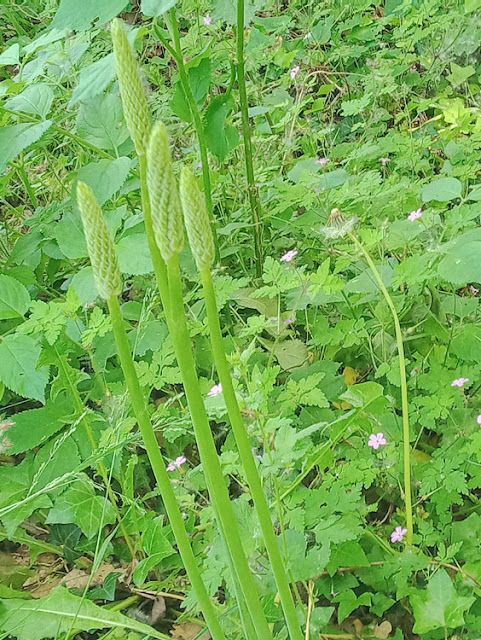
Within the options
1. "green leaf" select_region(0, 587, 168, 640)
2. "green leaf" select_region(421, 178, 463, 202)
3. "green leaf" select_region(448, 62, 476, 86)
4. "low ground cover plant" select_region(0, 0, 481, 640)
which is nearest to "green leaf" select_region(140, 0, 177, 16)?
"low ground cover plant" select_region(0, 0, 481, 640)

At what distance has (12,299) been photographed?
132cm

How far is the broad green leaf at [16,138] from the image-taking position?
135cm

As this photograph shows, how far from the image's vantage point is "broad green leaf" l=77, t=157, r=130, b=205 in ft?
4.38

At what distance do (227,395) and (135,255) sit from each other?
74 cm

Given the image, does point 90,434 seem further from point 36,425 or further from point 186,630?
point 186,630

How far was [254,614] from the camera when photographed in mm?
711

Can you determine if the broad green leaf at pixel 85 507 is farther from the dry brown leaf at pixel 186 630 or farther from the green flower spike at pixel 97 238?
the green flower spike at pixel 97 238

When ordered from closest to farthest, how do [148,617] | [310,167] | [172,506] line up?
[172,506], [148,617], [310,167]

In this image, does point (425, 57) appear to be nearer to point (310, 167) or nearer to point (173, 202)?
point (310, 167)

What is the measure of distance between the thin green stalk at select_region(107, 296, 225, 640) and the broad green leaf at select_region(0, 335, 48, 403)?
0.60 m

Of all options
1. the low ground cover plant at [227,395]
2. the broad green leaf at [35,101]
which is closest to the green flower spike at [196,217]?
the low ground cover plant at [227,395]

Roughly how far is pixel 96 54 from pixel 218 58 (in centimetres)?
64

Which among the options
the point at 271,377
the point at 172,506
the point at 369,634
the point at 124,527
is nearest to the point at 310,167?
the point at 271,377

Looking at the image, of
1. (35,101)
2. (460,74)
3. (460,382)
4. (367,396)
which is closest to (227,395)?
(367,396)
